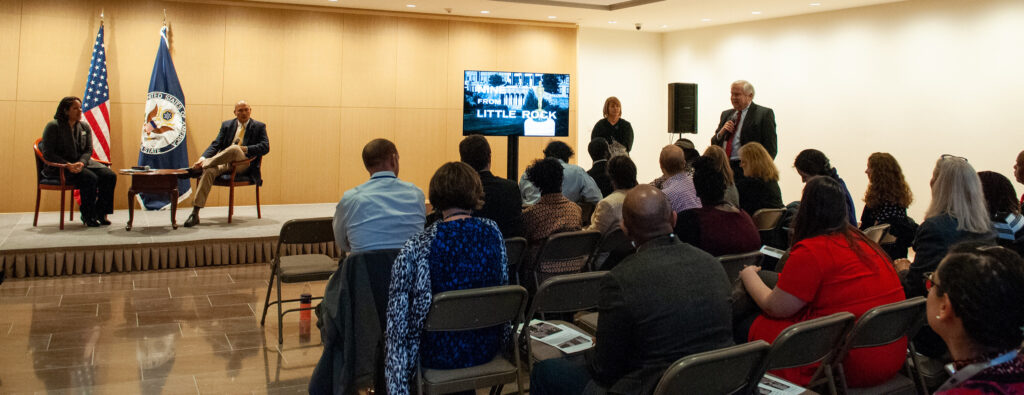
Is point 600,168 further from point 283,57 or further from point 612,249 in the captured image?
point 283,57

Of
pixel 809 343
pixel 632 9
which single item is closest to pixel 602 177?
pixel 809 343

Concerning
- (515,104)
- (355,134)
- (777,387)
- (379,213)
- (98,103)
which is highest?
(515,104)

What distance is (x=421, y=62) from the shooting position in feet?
36.4

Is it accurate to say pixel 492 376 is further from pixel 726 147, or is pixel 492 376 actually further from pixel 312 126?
pixel 312 126

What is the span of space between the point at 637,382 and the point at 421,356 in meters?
0.97

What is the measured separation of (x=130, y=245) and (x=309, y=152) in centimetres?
386

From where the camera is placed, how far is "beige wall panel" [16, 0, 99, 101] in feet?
29.7

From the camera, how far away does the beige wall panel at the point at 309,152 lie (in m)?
10.4

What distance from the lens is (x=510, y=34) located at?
11.6 m

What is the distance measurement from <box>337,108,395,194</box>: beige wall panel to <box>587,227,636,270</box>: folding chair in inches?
256

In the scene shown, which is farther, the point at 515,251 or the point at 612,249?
the point at 612,249

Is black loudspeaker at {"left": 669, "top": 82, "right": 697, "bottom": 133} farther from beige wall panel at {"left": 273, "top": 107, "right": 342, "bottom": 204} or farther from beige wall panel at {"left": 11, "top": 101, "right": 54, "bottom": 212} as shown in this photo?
beige wall panel at {"left": 11, "top": 101, "right": 54, "bottom": 212}

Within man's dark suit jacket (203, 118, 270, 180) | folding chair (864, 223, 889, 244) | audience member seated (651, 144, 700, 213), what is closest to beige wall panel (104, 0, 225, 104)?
man's dark suit jacket (203, 118, 270, 180)

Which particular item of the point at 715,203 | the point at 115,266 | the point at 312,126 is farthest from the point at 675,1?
the point at 115,266
